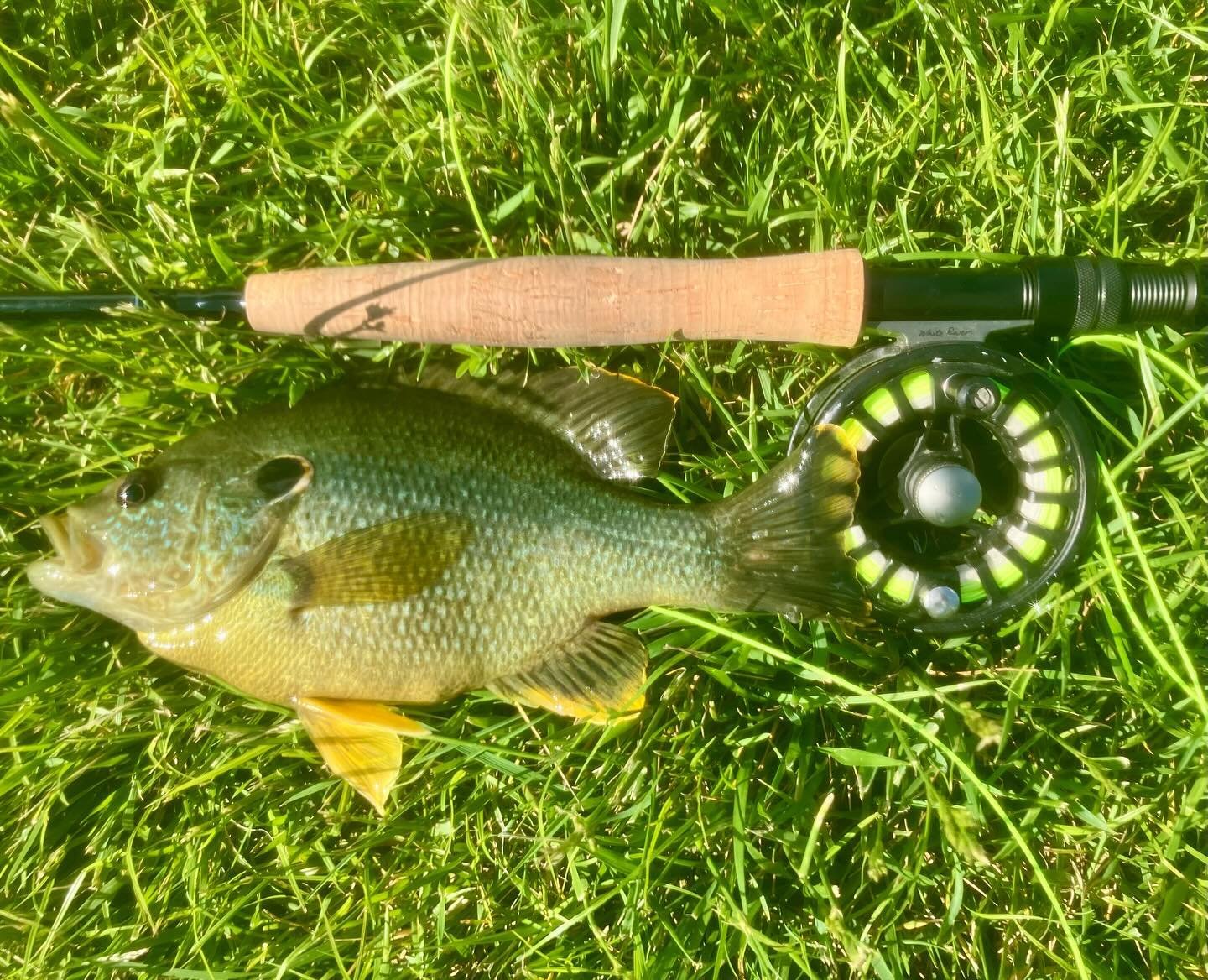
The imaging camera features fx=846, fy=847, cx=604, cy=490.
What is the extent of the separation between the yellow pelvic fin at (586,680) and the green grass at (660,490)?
2.9 inches

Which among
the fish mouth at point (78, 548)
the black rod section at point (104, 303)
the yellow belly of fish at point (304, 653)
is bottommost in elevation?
the yellow belly of fish at point (304, 653)

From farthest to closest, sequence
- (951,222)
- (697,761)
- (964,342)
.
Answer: (951,222) < (697,761) < (964,342)

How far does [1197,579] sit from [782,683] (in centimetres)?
122

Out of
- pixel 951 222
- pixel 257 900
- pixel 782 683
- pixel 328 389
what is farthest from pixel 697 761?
pixel 951 222

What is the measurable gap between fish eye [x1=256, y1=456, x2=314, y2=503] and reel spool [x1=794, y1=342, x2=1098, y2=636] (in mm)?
1362

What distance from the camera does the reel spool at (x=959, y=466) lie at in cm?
221

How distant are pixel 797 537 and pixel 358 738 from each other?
52.4 inches

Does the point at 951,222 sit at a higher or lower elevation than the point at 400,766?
higher

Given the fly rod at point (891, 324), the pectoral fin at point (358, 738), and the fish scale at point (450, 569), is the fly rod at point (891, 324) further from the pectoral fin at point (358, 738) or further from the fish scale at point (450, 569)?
the pectoral fin at point (358, 738)

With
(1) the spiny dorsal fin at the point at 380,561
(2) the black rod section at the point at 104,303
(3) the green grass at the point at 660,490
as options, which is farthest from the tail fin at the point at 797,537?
(2) the black rod section at the point at 104,303

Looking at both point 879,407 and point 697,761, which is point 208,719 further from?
point 879,407

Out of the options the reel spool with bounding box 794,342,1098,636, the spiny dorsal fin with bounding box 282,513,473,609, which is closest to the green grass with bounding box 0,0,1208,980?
the reel spool with bounding box 794,342,1098,636

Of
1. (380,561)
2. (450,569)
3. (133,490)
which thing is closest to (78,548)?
(133,490)

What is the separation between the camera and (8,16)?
8.79 ft
